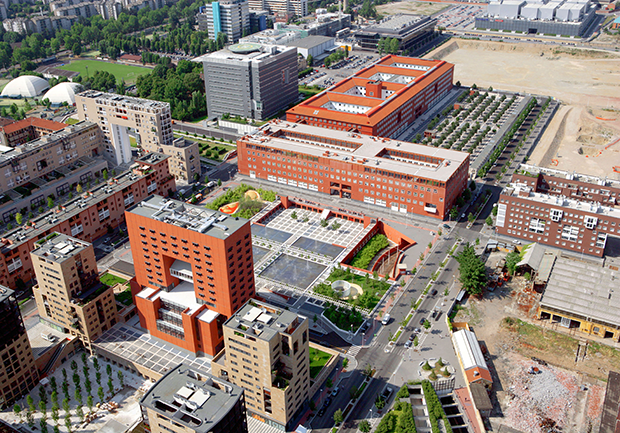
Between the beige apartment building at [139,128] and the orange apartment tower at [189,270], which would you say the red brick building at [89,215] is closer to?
the beige apartment building at [139,128]

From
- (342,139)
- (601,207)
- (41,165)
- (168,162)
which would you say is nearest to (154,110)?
(168,162)

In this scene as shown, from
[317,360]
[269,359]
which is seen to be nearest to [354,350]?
[317,360]

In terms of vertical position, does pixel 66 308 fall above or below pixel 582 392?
above

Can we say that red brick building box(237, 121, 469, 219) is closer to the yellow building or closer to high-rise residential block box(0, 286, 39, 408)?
the yellow building

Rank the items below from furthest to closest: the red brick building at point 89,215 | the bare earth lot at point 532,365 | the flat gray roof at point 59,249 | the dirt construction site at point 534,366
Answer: the red brick building at point 89,215
the flat gray roof at point 59,249
the bare earth lot at point 532,365
the dirt construction site at point 534,366

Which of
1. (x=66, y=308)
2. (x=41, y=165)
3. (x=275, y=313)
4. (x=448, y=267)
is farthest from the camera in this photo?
(x=41, y=165)

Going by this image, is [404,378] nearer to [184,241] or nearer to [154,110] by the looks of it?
[184,241]

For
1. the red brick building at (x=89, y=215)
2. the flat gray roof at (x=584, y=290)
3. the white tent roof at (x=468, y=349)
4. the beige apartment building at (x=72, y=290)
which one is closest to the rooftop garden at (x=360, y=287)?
the white tent roof at (x=468, y=349)
